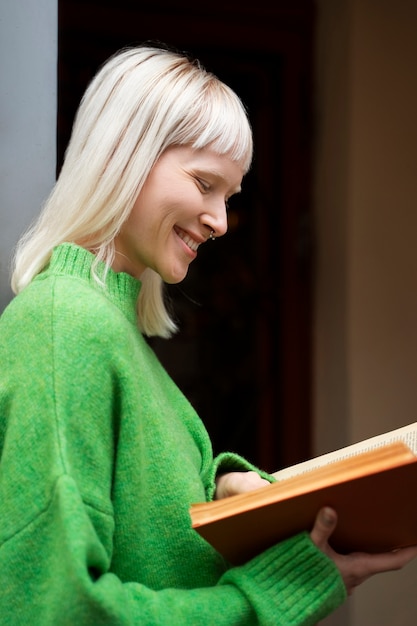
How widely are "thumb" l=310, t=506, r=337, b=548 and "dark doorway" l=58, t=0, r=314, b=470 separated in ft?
6.19

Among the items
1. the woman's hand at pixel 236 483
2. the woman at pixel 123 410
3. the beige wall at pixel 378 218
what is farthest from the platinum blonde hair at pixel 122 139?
the beige wall at pixel 378 218

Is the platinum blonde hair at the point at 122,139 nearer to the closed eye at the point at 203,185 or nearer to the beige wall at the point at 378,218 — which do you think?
the closed eye at the point at 203,185

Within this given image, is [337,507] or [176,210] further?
[176,210]

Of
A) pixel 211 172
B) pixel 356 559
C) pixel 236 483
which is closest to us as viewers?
pixel 356 559

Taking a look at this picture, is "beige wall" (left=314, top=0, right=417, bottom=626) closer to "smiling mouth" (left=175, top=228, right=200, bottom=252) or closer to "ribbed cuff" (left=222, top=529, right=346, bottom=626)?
"smiling mouth" (left=175, top=228, right=200, bottom=252)

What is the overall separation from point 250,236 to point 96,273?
1903 millimetres

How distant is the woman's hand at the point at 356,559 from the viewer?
3.51 ft

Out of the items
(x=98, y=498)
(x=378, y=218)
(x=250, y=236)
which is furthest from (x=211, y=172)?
(x=250, y=236)

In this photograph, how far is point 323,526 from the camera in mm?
1056

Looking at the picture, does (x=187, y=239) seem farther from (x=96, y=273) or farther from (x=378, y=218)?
(x=378, y=218)

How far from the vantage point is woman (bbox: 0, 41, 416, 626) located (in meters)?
1.01

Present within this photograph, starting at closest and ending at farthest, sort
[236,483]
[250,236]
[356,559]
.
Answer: [356,559] < [236,483] < [250,236]

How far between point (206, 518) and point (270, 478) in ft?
1.35

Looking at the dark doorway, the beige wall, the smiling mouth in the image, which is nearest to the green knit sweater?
the smiling mouth
